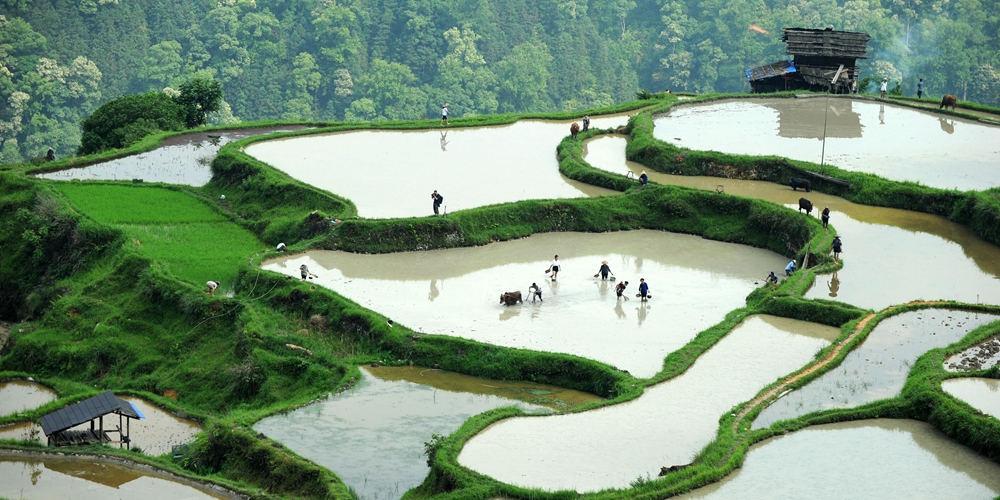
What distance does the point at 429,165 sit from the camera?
3956 centimetres

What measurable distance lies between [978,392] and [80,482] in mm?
16163

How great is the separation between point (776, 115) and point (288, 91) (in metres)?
41.1

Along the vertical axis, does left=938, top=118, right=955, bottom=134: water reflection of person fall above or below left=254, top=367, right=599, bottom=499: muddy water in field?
above

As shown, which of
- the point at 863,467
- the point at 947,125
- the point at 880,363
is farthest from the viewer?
the point at 947,125

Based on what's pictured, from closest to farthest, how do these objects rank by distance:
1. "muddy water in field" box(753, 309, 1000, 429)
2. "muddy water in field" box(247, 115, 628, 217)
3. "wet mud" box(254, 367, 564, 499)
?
"wet mud" box(254, 367, 564, 499) < "muddy water in field" box(753, 309, 1000, 429) < "muddy water in field" box(247, 115, 628, 217)

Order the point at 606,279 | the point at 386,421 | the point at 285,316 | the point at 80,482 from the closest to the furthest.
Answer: the point at 80,482 < the point at 386,421 < the point at 285,316 < the point at 606,279

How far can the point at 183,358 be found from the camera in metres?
28.1

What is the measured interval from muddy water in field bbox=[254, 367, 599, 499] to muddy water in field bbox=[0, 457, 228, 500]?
2.42m

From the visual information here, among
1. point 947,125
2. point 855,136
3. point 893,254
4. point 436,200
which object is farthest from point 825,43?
point 436,200

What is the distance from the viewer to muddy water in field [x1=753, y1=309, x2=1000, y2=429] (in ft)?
76.4

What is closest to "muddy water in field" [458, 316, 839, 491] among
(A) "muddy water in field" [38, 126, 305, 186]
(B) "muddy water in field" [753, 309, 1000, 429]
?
(B) "muddy water in field" [753, 309, 1000, 429]

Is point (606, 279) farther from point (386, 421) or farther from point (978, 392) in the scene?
point (978, 392)

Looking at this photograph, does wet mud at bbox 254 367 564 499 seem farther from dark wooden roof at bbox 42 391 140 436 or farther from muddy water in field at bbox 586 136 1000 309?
Answer: muddy water in field at bbox 586 136 1000 309

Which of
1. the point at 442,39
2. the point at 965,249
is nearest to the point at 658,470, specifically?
the point at 965,249
